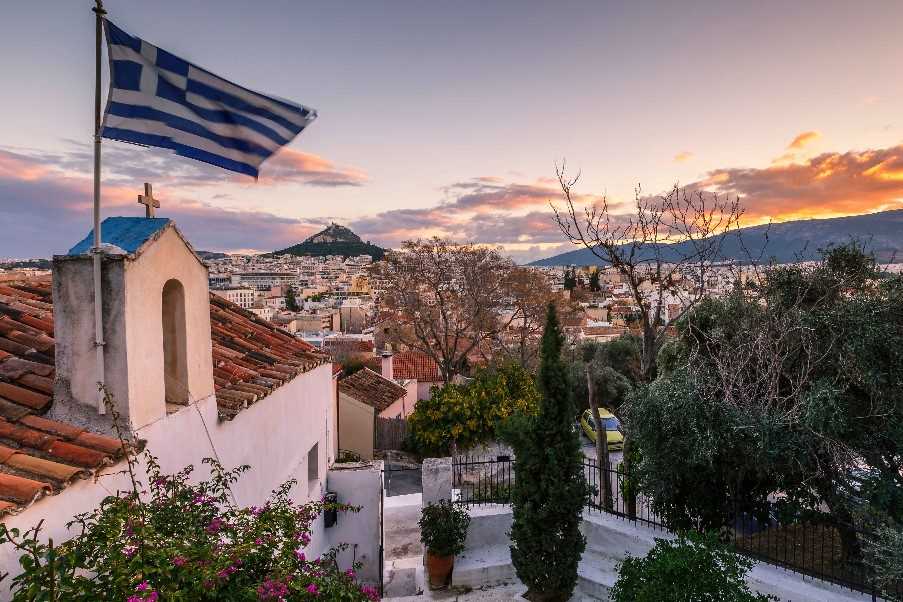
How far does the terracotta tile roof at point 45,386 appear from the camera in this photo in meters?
3.09

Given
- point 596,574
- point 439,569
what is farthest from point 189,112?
point 596,574

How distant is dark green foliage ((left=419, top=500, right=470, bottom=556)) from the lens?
8367 millimetres

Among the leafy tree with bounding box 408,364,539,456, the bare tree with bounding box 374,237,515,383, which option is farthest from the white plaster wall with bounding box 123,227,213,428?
the bare tree with bounding box 374,237,515,383

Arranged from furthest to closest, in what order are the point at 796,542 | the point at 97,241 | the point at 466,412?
the point at 466,412 < the point at 796,542 < the point at 97,241

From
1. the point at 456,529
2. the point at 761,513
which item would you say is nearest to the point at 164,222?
the point at 456,529

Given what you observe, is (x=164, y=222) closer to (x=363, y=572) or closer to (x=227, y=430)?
(x=227, y=430)

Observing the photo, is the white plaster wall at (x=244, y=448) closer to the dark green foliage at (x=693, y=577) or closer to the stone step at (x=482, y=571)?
the stone step at (x=482, y=571)

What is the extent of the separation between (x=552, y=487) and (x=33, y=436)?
6093 millimetres

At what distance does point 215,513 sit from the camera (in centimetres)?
350

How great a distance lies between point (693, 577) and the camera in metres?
5.18

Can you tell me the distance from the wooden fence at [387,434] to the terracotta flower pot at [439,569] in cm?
1009

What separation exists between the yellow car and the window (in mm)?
10710

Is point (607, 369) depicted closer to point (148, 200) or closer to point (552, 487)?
point (552, 487)

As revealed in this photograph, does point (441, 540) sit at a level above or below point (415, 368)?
above
